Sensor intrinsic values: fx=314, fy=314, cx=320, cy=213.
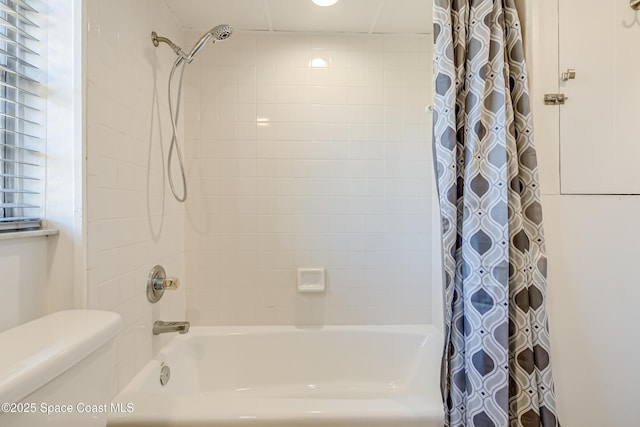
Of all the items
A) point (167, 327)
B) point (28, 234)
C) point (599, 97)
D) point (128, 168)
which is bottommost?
point (167, 327)

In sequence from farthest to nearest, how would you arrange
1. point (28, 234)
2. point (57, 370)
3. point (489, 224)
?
point (489, 224)
point (28, 234)
point (57, 370)

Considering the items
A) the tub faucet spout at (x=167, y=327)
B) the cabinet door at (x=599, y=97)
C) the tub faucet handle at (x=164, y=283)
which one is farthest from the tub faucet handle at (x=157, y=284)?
the cabinet door at (x=599, y=97)

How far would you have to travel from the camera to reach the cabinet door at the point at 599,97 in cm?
109

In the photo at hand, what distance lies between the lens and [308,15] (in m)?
1.66

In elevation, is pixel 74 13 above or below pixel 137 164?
above

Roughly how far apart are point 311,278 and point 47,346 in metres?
1.31

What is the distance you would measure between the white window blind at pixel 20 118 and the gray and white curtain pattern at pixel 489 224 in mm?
1232

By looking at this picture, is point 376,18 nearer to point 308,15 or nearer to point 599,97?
point 308,15

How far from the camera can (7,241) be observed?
0.80 metres

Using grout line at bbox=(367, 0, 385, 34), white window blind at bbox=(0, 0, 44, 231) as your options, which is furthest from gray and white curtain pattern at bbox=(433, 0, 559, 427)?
white window blind at bbox=(0, 0, 44, 231)

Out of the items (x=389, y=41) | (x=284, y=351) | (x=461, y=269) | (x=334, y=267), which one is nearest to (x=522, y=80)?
(x=461, y=269)

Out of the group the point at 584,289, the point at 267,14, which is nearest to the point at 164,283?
the point at 267,14

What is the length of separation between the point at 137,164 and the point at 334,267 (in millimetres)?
1126

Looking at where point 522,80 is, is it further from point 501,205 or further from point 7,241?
point 7,241
